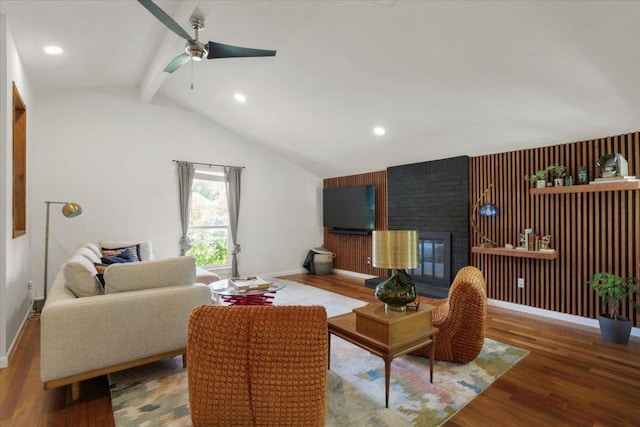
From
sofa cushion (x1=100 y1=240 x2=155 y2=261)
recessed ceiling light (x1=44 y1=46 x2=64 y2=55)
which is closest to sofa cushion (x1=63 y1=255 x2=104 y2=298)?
recessed ceiling light (x1=44 y1=46 x2=64 y2=55)

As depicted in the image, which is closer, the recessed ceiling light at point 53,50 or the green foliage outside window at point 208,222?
the recessed ceiling light at point 53,50

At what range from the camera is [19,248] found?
3410 mm

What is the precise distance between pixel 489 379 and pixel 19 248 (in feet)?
15.7

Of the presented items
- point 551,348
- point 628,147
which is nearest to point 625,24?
point 628,147

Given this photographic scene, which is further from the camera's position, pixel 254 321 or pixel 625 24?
pixel 625 24

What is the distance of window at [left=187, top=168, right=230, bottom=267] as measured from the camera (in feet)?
19.1

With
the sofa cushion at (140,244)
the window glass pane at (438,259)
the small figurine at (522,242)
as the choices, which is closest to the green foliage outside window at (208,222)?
the sofa cushion at (140,244)

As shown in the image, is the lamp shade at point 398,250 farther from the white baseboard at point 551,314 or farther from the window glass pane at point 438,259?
the window glass pane at point 438,259

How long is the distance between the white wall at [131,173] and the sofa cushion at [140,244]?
0.33m

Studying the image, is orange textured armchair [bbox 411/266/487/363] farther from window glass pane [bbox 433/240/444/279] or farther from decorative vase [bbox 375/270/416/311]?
window glass pane [bbox 433/240/444/279]

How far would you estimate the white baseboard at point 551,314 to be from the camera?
3567 millimetres

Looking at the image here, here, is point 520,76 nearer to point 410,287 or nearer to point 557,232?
point 557,232

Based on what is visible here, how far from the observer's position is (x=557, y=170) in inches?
146

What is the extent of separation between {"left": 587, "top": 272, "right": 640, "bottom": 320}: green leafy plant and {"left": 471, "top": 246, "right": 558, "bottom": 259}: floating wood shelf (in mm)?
→ 481
